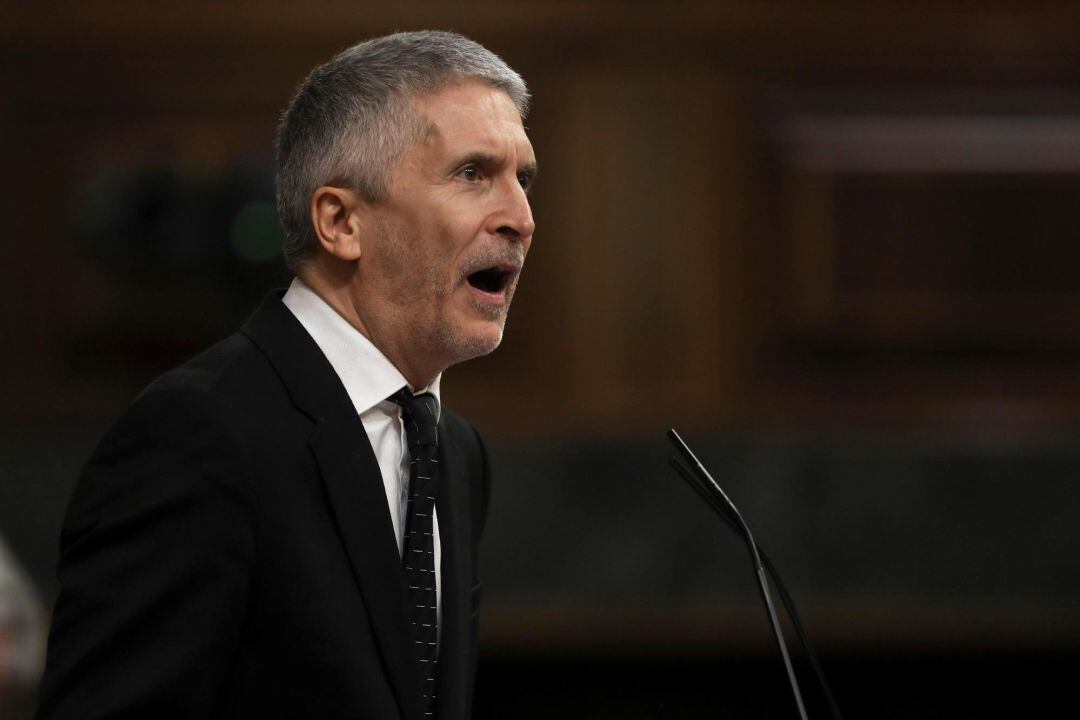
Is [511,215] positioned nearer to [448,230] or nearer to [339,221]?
[448,230]

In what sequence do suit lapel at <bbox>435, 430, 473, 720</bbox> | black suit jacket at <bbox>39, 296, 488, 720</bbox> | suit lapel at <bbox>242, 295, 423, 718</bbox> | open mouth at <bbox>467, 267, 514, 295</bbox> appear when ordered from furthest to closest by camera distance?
open mouth at <bbox>467, 267, 514, 295</bbox> < suit lapel at <bbox>435, 430, 473, 720</bbox> < suit lapel at <bbox>242, 295, 423, 718</bbox> < black suit jacket at <bbox>39, 296, 488, 720</bbox>

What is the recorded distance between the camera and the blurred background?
14.6ft

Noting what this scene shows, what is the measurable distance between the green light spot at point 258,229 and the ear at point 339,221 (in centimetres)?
281

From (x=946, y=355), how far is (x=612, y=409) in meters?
1.05

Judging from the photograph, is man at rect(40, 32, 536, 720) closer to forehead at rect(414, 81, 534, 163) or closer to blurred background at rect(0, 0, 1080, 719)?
forehead at rect(414, 81, 534, 163)

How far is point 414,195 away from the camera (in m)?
1.74

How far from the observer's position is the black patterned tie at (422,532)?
5.51 feet

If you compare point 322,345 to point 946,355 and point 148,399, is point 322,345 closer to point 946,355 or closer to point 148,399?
point 148,399

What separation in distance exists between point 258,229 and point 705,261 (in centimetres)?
137

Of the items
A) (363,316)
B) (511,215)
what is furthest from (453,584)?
(511,215)

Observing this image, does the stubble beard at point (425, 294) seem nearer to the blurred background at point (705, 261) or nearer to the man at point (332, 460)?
the man at point (332, 460)

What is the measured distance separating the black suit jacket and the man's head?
140 millimetres

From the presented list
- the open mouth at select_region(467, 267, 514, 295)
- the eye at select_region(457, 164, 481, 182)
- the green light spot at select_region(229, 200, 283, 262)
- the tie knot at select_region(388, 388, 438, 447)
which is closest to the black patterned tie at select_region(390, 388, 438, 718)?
the tie knot at select_region(388, 388, 438, 447)

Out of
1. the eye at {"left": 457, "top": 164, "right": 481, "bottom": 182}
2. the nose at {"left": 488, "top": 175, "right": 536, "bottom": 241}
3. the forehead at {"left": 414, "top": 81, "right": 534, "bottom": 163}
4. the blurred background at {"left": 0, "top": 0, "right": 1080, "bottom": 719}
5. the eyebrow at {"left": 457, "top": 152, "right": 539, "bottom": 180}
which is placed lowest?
the blurred background at {"left": 0, "top": 0, "right": 1080, "bottom": 719}
